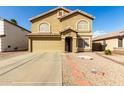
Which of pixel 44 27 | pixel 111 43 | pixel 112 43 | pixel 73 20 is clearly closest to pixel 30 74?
pixel 73 20

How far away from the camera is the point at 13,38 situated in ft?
77.9

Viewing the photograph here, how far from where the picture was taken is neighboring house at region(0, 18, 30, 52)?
2034cm

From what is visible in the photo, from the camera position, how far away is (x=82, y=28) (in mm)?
20938

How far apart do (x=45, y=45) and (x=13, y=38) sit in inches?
279

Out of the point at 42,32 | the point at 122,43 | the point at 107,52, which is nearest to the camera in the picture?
the point at 107,52

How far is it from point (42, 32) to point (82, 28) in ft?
22.8

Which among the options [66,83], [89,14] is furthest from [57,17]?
[66,83]

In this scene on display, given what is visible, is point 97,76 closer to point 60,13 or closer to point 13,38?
point 60,13

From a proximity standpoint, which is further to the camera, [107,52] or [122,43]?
[122,43]

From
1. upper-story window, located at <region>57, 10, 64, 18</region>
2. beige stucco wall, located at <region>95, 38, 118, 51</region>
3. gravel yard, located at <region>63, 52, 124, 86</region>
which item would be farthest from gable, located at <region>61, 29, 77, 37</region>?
gravel yard, located at <region>63, 52, 124, 86</region>
